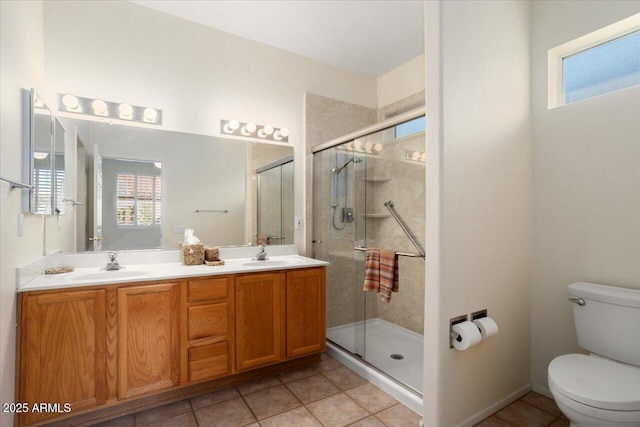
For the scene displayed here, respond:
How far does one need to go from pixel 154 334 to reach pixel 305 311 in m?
1.08

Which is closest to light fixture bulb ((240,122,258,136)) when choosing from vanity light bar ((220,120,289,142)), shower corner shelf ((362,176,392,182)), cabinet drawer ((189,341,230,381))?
vanity light bar ((220,120,289,142))

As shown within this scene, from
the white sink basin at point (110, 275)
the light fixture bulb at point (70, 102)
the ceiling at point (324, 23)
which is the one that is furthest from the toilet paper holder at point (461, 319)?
the light fixture bulb at point (70, 102)

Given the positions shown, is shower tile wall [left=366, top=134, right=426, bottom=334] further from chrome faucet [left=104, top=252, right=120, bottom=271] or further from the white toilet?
chrome faucet [left=104, top=252, right=120, bottom=271]

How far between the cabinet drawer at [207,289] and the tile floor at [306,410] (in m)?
0.70

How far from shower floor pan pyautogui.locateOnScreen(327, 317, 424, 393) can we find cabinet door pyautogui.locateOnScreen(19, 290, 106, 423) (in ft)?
6.08

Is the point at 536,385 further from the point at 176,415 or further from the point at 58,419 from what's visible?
the point at 58,419

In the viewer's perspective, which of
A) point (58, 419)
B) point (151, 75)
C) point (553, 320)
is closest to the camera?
point (58, 419)

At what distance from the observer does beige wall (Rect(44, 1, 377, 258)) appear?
7.08 ft

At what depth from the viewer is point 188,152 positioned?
2.56 metres

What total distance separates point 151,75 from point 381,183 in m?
2.10

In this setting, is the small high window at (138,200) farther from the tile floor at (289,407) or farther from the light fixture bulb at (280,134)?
the tile floor at (289,407)

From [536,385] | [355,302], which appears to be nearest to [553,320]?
[536,385]

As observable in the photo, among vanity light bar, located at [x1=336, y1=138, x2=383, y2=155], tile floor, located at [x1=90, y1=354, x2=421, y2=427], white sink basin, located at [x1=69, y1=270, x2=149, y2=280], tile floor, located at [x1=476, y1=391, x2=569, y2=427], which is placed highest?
vanity light bar, located at [x1=336, y1=138, x2=383, y2=155]

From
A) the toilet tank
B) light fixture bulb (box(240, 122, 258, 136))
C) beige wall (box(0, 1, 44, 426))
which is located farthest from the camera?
light fixture bulb (box(240, 122, 258, 136))
